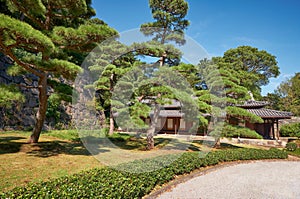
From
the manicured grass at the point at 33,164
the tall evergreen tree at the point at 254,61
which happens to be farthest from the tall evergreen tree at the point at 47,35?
the tall evergreen tree at the point at 254,61

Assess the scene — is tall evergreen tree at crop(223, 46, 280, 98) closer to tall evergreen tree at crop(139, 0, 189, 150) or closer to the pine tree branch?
tall evergreen tree at crop(139, 0, 189, 150)

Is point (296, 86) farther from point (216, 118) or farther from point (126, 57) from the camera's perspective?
point (126, 57)

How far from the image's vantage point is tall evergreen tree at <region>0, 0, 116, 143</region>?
13.1ft

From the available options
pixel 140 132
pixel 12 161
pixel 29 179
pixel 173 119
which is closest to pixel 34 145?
pixel 12 161

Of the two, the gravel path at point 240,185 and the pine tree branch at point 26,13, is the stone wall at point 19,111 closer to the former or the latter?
the pine tree branch at point 26,13

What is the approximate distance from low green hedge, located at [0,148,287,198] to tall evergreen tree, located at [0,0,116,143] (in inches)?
112

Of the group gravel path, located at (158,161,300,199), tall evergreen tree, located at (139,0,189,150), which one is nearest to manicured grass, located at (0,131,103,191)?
gravel path, located at (158,161,300,199)

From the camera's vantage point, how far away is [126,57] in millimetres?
9578

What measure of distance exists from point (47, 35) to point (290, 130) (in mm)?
19628

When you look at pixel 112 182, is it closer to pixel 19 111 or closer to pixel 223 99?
pixel 223 99

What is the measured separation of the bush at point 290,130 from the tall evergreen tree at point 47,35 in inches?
712

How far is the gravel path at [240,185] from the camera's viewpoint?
4.17 meters

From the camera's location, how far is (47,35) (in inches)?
214

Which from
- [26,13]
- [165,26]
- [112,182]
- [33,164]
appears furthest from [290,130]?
[26,13]
